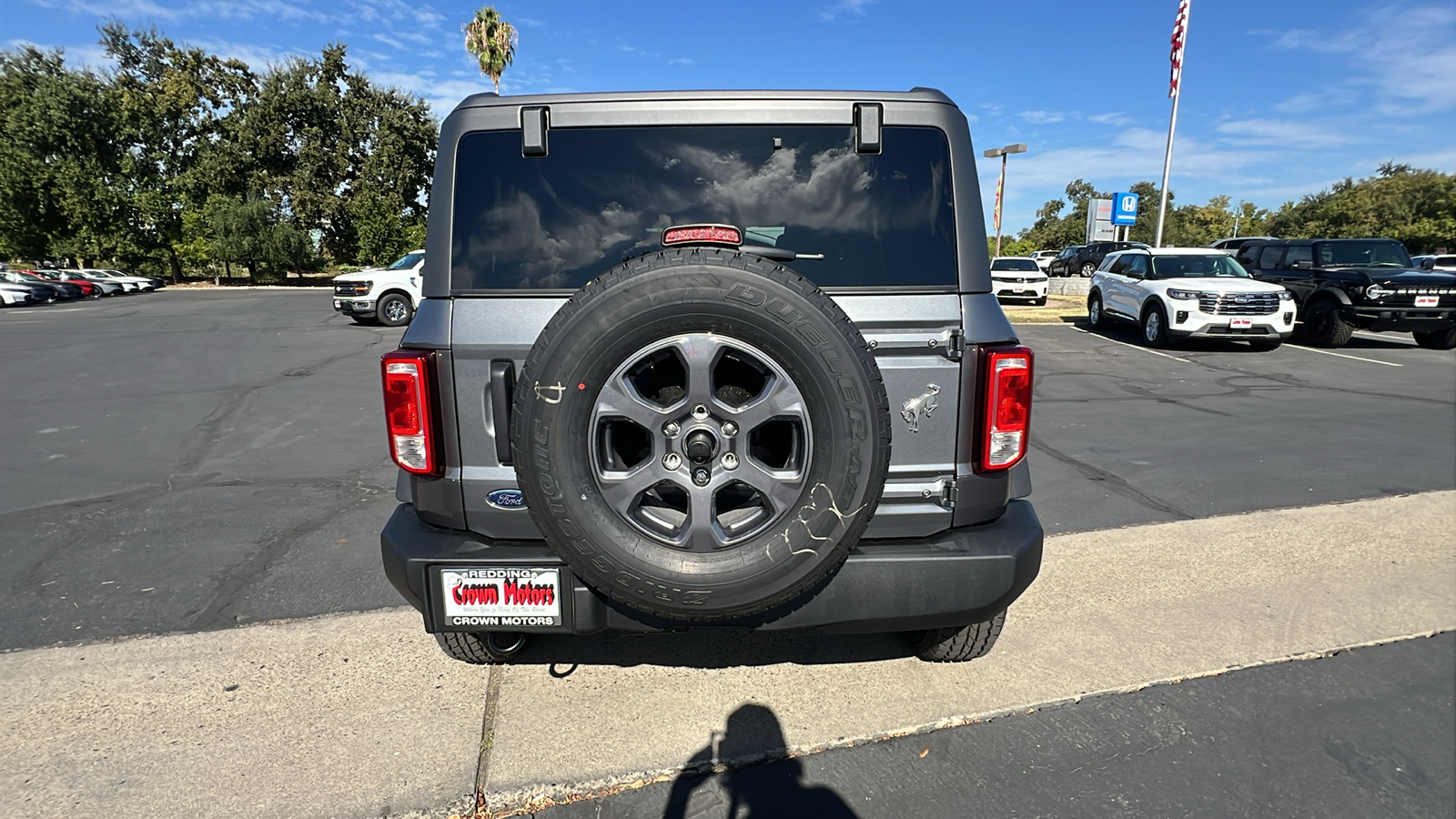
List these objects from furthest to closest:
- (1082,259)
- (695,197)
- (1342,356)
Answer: (1082,259) → (1342,356) → (695,197)

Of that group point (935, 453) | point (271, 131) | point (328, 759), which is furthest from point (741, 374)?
point (271, 131)

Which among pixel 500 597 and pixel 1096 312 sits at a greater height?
pixel 1096 312

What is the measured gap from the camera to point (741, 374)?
223 cm

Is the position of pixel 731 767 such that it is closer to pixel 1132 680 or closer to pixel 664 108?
pixel 1132 680

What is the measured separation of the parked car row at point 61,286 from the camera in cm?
2644

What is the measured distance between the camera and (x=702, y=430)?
6.69 feet

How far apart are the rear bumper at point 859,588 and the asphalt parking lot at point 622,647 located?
536 mm

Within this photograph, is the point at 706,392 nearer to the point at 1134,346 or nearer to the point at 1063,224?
the point at 1134,346

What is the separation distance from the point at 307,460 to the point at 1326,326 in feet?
51.2

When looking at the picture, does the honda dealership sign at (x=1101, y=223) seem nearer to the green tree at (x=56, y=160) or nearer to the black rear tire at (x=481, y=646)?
the black rear tire at (x=481, y=646)

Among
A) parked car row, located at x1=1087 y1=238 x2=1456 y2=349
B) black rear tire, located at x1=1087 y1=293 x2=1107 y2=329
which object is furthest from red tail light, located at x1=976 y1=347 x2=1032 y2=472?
black rear tire, located at x1=1087 y1=293 x2=1107 y2=329

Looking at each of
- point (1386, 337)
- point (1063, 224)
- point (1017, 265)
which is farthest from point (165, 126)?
point (1063, 224)

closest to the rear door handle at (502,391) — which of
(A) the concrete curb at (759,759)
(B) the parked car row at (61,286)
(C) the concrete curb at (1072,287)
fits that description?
(A) the concrete curb at (759,759)

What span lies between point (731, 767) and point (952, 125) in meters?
2.22
